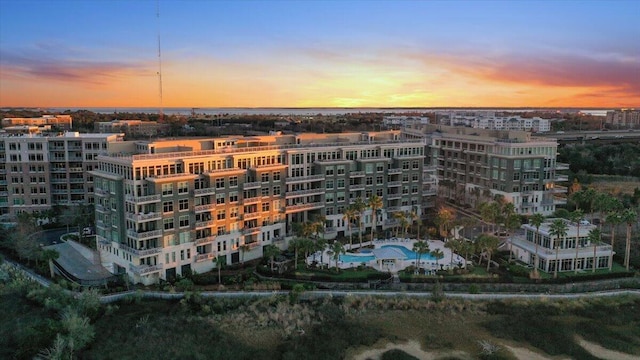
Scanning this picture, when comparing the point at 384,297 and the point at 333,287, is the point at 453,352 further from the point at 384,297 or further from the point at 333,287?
the point at 333,287

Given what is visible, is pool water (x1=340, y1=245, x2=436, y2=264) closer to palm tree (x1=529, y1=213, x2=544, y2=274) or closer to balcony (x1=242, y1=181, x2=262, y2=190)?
palm tree (x1=529, y1=213, x2=544, y2=274)

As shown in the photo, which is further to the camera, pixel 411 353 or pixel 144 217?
pixel 144 217

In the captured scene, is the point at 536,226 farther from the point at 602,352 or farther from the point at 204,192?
the point at 204,192

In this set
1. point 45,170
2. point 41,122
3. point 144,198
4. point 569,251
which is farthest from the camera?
point 41,122

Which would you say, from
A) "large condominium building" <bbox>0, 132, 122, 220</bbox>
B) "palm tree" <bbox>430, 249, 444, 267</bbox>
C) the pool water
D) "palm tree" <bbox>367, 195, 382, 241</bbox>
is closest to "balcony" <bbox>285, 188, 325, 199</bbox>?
"palm tree" <bbox>367, 195, 382, 241</bbox>

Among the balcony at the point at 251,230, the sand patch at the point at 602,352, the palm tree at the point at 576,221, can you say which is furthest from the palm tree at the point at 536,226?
the balcony at the point at 251,230

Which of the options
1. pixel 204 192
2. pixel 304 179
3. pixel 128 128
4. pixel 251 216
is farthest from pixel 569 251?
pixel 128 128
